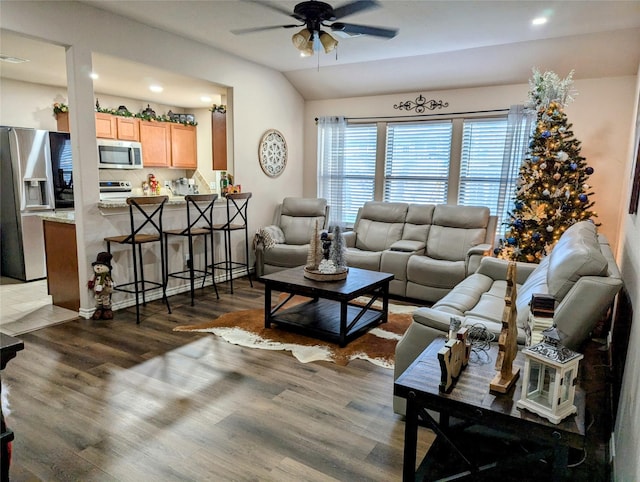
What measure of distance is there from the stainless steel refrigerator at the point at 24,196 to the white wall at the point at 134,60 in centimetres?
99

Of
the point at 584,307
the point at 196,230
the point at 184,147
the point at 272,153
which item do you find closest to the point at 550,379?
the point at 584,307

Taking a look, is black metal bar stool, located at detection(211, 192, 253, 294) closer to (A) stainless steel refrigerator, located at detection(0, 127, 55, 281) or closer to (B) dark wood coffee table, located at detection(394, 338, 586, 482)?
(A) stainless steel refrigerator, located at detection(0, 127, 55, 281)

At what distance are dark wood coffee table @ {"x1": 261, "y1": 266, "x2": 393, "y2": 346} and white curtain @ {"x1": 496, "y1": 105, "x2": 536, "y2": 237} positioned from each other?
7.26ft

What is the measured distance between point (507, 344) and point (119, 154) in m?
6.14

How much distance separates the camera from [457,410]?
1.53 m

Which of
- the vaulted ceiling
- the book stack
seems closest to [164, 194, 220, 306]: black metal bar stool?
the vaulted ceiling

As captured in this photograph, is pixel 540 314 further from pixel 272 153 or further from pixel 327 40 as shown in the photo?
pixel 272 153

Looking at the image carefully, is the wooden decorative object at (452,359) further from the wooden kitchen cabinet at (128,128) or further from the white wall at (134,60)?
the wooden kitchen cabinet at (128,128)

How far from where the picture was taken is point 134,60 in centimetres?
412

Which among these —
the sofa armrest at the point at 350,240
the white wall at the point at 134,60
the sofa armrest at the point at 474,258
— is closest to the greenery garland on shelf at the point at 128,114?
the white wall at the point at 134,60

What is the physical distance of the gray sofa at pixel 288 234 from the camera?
5.33 metres

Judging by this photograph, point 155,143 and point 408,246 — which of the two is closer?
point 408,246

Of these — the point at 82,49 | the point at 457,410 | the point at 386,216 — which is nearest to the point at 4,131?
the point at 82,49

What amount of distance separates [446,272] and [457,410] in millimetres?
3077
